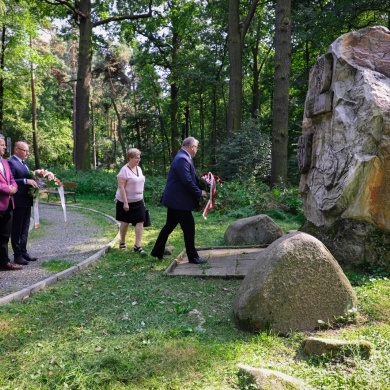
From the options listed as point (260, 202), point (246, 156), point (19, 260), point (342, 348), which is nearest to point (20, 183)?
point (19, 260)

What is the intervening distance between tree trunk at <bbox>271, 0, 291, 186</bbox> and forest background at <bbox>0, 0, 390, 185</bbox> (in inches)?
1.3

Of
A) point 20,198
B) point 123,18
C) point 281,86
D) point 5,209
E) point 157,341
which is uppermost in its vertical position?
point 123,18

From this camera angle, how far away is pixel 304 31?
1848cm

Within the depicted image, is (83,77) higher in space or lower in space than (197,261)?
higher

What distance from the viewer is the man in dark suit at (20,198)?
21.0ft

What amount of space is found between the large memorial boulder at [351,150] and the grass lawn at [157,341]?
68cm

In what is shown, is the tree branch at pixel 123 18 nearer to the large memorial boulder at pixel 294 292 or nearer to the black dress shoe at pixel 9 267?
the black dress shoe at pixel 9 267

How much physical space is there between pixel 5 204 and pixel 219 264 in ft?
11.1

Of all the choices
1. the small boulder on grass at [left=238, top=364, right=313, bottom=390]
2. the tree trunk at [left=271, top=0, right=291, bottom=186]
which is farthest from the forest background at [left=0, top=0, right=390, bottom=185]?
the small boulder on grass at [left=238, top=364, right=313, bottom=390]

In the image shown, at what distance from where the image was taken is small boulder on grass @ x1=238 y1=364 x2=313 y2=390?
106 inches

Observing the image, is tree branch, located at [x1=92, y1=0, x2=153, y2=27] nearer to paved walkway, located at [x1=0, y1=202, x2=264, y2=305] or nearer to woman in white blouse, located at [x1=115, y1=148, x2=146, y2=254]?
paved walkway, located at [x1=0, y1=202, x2=264, y2=305]

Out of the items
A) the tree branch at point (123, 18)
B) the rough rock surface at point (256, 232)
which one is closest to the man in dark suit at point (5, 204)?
the rough rock surface at point (256, 232)

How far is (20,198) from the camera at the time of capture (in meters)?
6.39

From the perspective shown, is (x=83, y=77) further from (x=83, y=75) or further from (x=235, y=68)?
(x=235, y=68)
